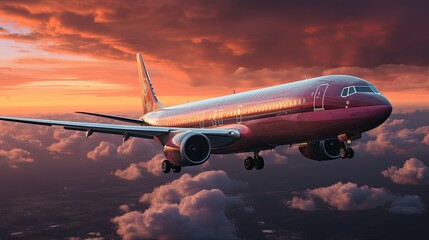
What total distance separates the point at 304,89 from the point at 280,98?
72.5 inches

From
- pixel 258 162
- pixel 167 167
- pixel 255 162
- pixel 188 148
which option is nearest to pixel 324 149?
pixel 258 162

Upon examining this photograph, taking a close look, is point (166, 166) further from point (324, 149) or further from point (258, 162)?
point (324, 149)

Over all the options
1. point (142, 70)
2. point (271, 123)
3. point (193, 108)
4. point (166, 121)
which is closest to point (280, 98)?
point (271, 123)

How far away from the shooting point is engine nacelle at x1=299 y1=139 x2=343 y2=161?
111ft

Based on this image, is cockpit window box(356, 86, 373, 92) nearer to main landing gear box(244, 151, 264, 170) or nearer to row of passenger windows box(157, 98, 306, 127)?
row of passenger windows box(157, 98, 306, 127)

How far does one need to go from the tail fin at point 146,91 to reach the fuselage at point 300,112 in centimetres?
1721

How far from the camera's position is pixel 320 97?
2748cm

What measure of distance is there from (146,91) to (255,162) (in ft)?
69.9

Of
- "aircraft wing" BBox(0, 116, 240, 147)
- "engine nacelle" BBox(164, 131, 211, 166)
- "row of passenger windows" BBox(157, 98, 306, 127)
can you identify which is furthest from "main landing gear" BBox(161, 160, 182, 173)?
"engine nacelle" BBox(164, 131, 211, 166)

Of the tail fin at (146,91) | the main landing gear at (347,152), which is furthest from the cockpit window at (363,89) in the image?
the tail fin at (146,91)

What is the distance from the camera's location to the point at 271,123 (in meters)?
30.4

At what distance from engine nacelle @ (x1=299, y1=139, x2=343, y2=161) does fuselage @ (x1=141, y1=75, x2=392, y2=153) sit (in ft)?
9.39

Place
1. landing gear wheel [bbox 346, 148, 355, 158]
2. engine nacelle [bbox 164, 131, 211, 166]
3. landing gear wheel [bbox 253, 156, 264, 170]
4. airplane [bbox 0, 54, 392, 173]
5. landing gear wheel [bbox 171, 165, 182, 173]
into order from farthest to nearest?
landing gear wheel [bbox 253, 156, 264, 170]
landing gear wheel [bbox 171, 165, 182, 173]
engine nacelle [bbox 164, 131, 211, 166]
landing gear wheel [bbox 346, 148, 355, 158]
airplane [bbox 0, 54, 392, 173]

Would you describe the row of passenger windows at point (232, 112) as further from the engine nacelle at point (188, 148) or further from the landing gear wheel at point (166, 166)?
the landing gear wheel at point (166, 166)
